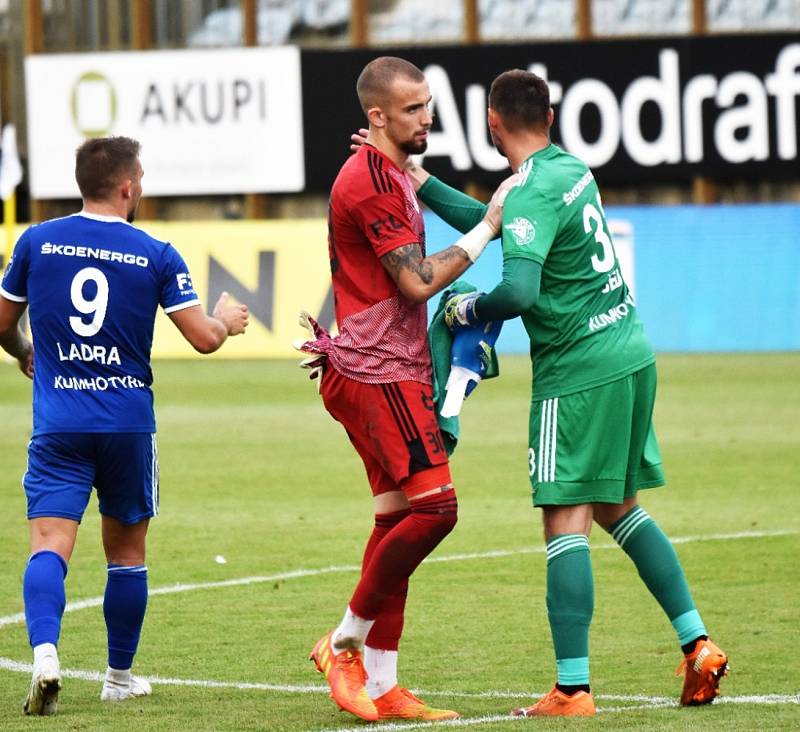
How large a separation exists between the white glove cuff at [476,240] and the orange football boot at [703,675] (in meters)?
1.51

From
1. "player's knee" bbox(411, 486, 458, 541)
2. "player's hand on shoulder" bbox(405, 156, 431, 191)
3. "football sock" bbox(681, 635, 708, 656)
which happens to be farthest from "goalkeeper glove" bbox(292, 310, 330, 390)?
"football sock" bbox(681, 635, 708, 656)

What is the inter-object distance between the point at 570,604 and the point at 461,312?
1.03 m

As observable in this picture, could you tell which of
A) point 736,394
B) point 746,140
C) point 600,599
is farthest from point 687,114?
point 600,599

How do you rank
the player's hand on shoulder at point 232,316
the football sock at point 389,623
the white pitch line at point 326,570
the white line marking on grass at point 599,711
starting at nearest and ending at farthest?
the white line marking on grass at point 599,711 → the football sock at point 389,623 → the player's hand on shoulder at point 232,316 → the white pitch line at point 326,570

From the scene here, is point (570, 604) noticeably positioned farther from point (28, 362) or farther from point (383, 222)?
point (28, 362)

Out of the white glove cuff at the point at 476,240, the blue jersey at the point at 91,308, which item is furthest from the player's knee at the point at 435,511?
the blue jersey at the point at 91,308

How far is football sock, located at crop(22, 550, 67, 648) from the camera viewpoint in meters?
5.96

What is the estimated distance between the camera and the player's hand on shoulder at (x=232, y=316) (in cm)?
631

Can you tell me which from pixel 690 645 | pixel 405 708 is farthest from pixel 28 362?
pixel 690 645

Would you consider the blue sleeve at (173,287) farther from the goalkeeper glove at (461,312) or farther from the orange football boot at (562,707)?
the orange football boot at (562,707)

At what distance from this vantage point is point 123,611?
636cm

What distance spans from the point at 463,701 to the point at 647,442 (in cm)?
109

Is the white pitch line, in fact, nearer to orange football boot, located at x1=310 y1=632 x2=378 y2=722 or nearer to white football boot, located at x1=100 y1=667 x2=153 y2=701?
white football boot, located at x1=100 y1=667 x2=153 y2=701

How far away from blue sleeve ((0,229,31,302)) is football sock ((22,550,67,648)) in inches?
35.0
